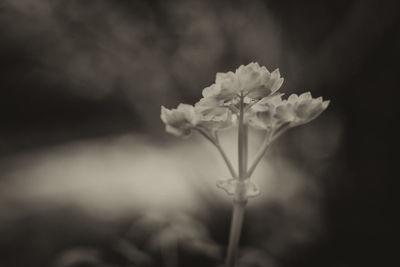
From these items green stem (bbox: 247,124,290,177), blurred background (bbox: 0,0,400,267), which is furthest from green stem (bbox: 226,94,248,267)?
blurred background (bbox: 0,0,400,267)

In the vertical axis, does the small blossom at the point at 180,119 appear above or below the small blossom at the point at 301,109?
below

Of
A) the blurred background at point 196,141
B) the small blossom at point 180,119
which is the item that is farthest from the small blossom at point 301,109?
the blurred background at point 196,141

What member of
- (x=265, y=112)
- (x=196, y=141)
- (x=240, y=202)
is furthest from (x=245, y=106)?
(x=196, y=141)

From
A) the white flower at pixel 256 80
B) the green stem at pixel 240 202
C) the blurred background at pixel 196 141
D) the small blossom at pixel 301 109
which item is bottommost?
the green stem at pixel 240 202

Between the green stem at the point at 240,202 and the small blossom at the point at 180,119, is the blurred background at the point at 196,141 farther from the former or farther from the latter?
the small blossom at the point at 180,119

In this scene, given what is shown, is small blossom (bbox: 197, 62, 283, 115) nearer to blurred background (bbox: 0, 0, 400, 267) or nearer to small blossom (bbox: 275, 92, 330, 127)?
small blossom (bbox: 275, 92, 330, 127)

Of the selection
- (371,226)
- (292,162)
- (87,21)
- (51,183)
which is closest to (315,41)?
(292,162)
